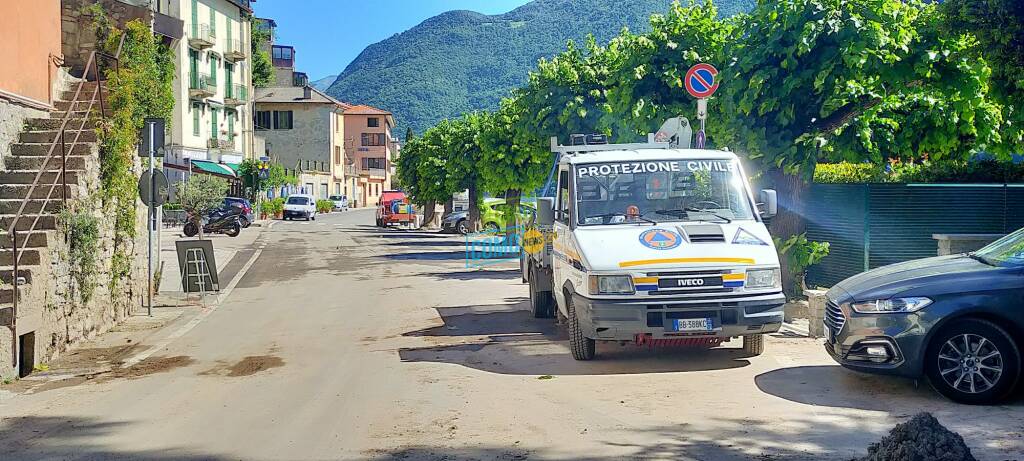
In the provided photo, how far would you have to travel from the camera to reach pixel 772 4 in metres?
13.4

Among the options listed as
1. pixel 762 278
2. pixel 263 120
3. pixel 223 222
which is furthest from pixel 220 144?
pixel 762 278

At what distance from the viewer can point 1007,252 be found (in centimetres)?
845

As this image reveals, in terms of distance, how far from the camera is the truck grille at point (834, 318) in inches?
334

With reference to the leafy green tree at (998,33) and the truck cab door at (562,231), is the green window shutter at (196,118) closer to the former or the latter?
the truck cab door at (562,231)

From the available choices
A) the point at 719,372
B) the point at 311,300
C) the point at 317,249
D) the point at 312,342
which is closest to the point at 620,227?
the point at 719,372

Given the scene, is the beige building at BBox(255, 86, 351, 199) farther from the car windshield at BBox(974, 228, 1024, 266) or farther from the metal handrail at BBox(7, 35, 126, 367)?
the car windshield at BBox(974, 228, 1024, 266)

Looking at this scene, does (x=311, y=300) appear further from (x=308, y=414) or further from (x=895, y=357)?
(x=895, y=357)

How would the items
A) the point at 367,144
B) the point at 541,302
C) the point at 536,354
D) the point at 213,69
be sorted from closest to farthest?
the point at 536,354, the point at 541,302, the point at 213,69, the point at 367,144

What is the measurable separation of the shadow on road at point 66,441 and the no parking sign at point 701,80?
9.39 meters

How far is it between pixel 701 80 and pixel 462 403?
25.4 feet

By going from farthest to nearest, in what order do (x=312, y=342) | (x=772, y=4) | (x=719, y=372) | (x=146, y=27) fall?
(x=146, y=27)
(x=772, y=4)
(x=312, y=342)
(x=719, y=372)

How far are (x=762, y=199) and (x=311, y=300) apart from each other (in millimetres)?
9902

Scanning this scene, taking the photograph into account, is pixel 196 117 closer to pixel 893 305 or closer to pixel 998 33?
pixel 998 33

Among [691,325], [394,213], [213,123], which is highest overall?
[213,123]
